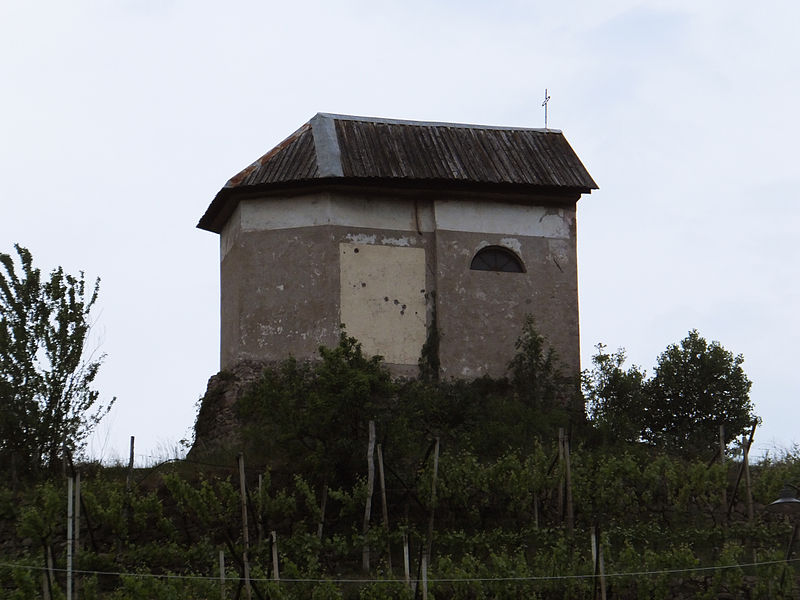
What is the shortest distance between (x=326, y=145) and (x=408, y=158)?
5.36 feet

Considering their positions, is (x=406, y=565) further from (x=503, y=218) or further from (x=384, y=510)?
(x=503, y=218)

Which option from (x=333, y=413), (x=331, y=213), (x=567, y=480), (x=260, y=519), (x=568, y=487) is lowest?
(x=260, y=519)

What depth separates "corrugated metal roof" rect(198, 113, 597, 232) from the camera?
2809 cm

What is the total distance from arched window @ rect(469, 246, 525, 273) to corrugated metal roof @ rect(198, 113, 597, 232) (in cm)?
131

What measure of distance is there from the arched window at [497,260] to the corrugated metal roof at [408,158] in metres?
1.31

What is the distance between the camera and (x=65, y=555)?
21609 millimetres

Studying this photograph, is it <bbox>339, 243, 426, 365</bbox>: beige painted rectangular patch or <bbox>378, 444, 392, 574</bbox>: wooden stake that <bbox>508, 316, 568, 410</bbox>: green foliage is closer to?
<bbox>339, 243, 426, 365</bbox>: beige painted rectangular patch

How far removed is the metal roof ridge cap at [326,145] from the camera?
27906 millimetres

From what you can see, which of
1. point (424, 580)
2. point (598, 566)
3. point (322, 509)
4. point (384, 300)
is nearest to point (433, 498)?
point (322, 509)

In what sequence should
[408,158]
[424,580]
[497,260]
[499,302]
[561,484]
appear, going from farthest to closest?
[408,158]
[497,260]
[499,302]
[561,484]
[424,580]

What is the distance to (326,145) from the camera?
28844mm

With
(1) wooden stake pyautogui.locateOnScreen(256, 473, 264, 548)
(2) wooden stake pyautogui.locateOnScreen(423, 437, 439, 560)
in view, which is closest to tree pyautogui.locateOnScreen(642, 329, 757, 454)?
(2) wooden stake pyautogui.locateOnScreen(423, 437, 439, 560)

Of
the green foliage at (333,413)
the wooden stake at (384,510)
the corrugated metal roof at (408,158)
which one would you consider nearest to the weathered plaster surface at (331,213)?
the corrugated metal roof at (408,158)

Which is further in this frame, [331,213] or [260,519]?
[331,213]
